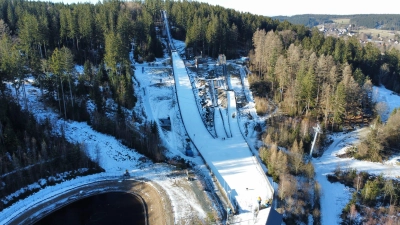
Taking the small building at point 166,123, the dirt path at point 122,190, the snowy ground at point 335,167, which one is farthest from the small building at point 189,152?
the snowy ground at point 335,167

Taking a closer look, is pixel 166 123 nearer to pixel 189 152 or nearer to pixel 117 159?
pixel 189 152

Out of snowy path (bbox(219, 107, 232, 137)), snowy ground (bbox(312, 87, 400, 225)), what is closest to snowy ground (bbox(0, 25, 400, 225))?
snowy ground (bbox(312, 87, 400, 225))

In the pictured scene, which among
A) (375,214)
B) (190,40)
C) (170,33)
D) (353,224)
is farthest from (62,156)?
(170,33)

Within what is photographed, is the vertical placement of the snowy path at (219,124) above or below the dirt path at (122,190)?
above

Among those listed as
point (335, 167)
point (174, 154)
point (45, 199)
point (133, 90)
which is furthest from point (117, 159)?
point (335, 167)

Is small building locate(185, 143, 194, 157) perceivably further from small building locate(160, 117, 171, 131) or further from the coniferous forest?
small building locate(160, 117, 171, 131)

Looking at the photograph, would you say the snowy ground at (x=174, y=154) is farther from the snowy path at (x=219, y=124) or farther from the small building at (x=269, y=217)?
the small building at (x=269, y=217)

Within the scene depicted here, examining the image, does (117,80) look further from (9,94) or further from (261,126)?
(261,126)

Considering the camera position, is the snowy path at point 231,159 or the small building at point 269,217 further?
the snowy path at point 231,159
